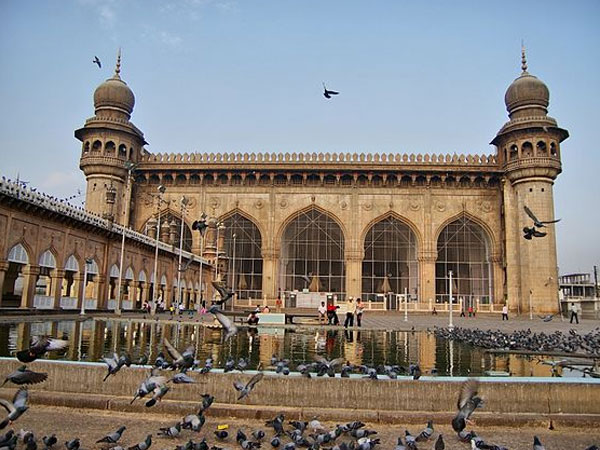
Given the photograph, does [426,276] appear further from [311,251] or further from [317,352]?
[317,352]

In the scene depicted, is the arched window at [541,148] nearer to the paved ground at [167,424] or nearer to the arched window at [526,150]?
the arched window at [526,150]

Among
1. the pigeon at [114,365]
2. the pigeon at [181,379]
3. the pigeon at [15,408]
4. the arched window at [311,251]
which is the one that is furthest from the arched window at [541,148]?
the pigeon at [15,408]

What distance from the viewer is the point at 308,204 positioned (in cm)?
2677

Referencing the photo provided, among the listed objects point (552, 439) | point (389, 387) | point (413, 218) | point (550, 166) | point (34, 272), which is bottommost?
point (552, 439)

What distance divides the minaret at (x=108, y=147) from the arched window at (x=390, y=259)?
12.6 m

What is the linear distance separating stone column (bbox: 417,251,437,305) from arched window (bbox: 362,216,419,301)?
804 mm

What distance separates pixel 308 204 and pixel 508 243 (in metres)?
10.0

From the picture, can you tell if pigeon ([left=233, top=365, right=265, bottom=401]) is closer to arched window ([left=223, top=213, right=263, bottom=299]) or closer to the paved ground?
the paved ground

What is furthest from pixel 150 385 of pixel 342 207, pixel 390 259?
pixel 390 259

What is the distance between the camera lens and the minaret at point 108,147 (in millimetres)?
25203

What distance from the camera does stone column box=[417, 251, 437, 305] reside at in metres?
25.4

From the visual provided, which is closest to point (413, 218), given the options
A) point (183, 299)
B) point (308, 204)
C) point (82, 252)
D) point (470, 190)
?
point (470, 190)

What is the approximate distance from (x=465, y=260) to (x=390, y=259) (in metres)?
3.94

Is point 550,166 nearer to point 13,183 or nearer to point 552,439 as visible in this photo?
point 13,183
